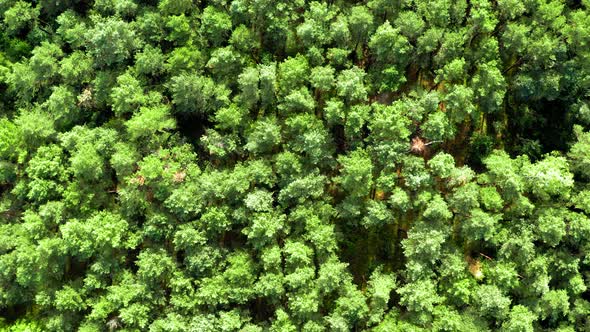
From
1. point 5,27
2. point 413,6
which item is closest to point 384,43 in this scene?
point 413,6

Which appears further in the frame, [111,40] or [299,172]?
[111,40]

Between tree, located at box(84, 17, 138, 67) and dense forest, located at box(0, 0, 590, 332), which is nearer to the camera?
dense forest, located at box(0, 0, 590, 332)

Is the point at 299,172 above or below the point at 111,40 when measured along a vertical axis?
below

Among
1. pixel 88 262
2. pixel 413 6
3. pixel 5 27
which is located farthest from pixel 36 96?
pixel 413 6

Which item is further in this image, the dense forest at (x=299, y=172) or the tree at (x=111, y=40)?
the tree at (x=111, y=40)

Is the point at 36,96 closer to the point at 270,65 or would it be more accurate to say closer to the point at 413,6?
the point at 270,65

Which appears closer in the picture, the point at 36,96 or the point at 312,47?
the point at 312,47

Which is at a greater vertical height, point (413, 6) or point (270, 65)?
point (413, 6)

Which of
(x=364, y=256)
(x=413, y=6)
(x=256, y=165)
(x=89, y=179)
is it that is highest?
(x=413, y=6)
